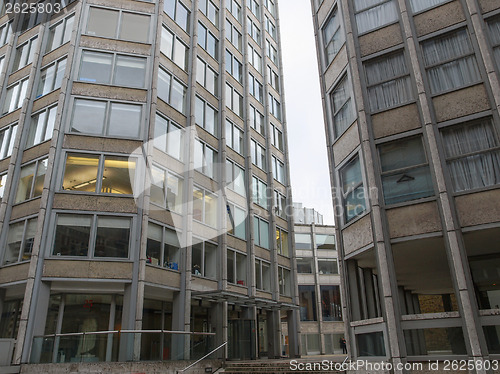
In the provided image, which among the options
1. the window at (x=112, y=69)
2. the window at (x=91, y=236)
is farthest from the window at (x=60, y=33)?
the window at (x=91, y=236)

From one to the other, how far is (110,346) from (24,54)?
67.0 feet

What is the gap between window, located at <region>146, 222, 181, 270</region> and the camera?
2195 cm

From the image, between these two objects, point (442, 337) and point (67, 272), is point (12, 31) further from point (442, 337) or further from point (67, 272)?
point (442, 337)

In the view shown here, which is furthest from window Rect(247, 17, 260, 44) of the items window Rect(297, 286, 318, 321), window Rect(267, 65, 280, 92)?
window Rect(297, 286, 318, 321)

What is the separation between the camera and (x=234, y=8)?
3762 cm

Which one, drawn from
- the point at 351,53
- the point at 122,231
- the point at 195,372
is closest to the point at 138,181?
the point at 122,231

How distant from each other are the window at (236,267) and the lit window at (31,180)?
12.2 meters

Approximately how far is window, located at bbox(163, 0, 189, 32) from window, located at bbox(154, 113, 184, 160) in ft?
26.3

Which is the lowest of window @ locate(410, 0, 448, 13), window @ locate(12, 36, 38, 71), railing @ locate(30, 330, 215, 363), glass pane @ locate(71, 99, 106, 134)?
railing @ locate(30, 330, 215, 363)

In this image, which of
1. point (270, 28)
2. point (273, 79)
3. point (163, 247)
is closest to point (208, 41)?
point (273, 79)

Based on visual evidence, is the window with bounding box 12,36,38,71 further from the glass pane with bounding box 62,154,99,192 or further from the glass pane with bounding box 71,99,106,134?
the glass pane with bounding box 62,154,99,192

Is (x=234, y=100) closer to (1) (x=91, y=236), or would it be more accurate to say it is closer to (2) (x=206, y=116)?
(2) (x=206, y=116)

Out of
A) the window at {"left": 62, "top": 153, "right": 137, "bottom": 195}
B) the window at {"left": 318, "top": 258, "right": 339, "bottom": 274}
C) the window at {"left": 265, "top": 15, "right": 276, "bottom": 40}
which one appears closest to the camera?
the window at {"left": 62, "top": 153, "right": 137, "bottom": 195}

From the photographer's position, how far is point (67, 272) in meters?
19.6
